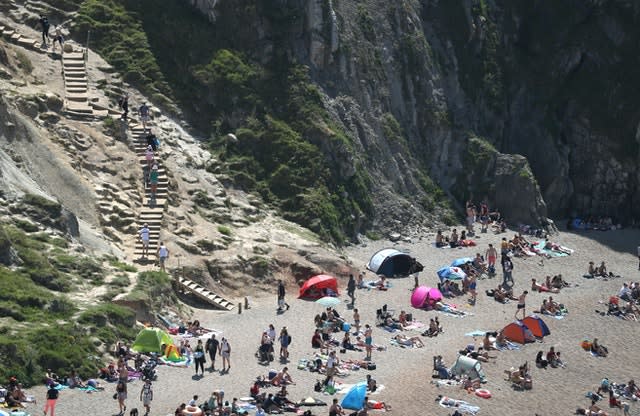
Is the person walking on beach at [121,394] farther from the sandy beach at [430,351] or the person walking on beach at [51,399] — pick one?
the person walking on beach at [51,399]

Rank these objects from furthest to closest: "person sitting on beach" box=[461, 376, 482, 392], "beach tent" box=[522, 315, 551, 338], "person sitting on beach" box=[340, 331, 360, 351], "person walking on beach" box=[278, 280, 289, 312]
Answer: "beach tent" box=[522, 315, 551, 338], "person walking on beach" box=[278, 280, 289, 312], "person sitting on beach" box=[340, 331, 360, 351], "person sitting on beach" box=[461, 376, 482, 392]

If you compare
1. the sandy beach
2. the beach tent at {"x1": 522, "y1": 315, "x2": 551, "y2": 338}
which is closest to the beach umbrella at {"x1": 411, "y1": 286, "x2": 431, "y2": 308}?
the sandy beach

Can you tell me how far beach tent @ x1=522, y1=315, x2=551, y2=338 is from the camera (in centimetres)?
6197

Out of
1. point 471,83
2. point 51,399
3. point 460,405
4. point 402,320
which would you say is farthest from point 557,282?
point 51,399

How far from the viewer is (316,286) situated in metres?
63.8

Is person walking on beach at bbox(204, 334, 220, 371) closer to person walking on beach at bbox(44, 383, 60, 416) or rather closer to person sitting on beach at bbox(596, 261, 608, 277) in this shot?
person walking on beach at bbox(44, 383, 60, 416)

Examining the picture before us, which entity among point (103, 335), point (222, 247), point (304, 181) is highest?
point (304, 181)

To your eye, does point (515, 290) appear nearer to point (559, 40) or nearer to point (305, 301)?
point (305, 301)

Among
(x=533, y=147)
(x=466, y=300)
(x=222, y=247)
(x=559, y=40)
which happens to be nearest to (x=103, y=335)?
(x=222, y=247)

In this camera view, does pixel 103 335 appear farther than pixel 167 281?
No

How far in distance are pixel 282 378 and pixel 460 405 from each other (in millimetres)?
6445

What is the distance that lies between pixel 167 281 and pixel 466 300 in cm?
1504

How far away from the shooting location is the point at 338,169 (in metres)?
74.1

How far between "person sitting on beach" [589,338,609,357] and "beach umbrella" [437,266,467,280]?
8.03m
